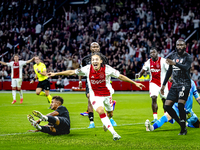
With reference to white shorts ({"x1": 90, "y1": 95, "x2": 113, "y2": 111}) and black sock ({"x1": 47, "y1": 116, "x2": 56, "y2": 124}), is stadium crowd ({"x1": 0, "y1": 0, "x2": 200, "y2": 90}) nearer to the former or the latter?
white shorts ({"x1": 90, "y1": 95, "x2": 113, "y2": 111})

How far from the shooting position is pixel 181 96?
778cm

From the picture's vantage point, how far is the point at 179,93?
308 inches

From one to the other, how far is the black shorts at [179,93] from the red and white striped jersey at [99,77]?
1.53m

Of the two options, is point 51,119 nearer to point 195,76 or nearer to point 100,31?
point 195,76

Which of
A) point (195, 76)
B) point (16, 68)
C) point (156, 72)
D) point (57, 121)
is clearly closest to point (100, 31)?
point (195, 76)

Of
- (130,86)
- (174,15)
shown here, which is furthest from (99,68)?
(174,15)

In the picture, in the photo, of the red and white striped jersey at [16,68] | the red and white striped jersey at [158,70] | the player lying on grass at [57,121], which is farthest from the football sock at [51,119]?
the red and white striped jersey at [16,68]

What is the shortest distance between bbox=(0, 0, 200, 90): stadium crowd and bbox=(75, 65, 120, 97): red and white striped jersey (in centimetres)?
1822

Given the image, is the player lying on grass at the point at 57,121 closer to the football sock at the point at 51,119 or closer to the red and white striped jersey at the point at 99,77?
the football sock at the point at 51,119

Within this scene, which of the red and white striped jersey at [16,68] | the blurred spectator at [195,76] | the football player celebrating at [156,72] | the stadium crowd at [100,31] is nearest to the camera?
the football player celebrating at [156,72]

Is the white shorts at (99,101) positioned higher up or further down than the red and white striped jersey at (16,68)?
further down

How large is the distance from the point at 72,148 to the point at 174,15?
946 inches

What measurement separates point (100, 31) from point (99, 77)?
74.4 ft

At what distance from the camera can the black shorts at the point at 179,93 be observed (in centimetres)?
777
